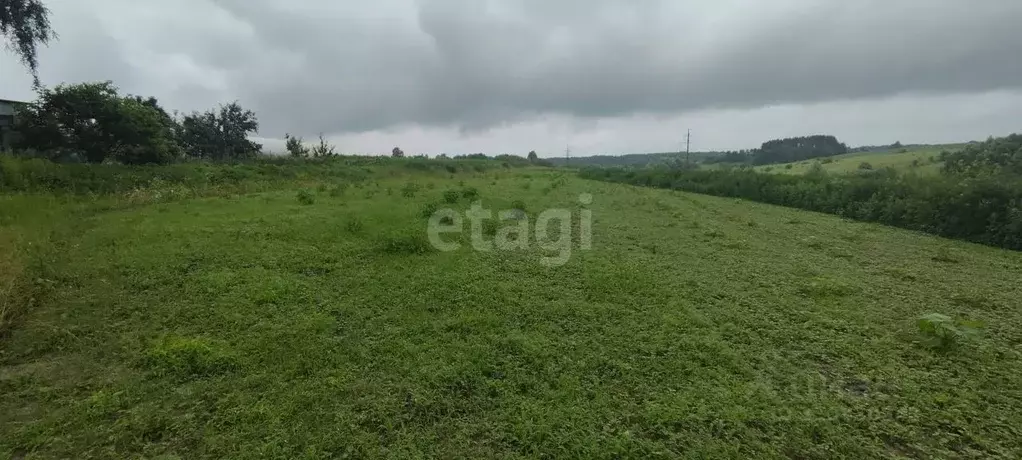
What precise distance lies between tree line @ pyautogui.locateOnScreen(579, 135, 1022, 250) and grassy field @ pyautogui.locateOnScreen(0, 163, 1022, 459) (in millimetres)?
3629

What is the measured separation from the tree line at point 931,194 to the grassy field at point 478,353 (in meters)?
3.63

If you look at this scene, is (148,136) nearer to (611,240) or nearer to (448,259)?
(448,259)

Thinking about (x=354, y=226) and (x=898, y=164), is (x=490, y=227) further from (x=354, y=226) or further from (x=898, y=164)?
(x=898, y=164)

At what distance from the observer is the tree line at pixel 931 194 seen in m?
9.38

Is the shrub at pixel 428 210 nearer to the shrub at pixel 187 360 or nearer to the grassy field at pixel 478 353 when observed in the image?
the grassy field at pixel 478 353

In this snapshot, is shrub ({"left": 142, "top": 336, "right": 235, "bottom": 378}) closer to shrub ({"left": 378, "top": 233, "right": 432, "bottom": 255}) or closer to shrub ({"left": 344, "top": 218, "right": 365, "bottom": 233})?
shrub ({"left": 378, "top": 233, "right": 432, "bottom": 255})

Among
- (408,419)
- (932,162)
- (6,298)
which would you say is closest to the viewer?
(408,419)

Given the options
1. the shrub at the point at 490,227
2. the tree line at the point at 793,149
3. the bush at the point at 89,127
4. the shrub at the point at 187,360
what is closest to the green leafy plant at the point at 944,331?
the shrub at the point at 490,227

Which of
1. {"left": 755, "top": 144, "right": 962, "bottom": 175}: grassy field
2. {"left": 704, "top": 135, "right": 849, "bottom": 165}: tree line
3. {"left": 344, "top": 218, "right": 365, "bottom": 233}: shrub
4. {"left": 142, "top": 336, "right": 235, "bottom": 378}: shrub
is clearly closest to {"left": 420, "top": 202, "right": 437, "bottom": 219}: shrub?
{"left": 344, "top": 218, "right": 365, "bottom": 233}: shrub

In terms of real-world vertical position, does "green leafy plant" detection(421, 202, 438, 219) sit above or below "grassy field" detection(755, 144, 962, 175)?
below

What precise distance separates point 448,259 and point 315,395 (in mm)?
2997

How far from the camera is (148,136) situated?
13695mm

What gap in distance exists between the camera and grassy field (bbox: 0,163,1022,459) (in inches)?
111

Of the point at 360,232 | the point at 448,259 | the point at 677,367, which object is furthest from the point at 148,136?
the point at 677,367
